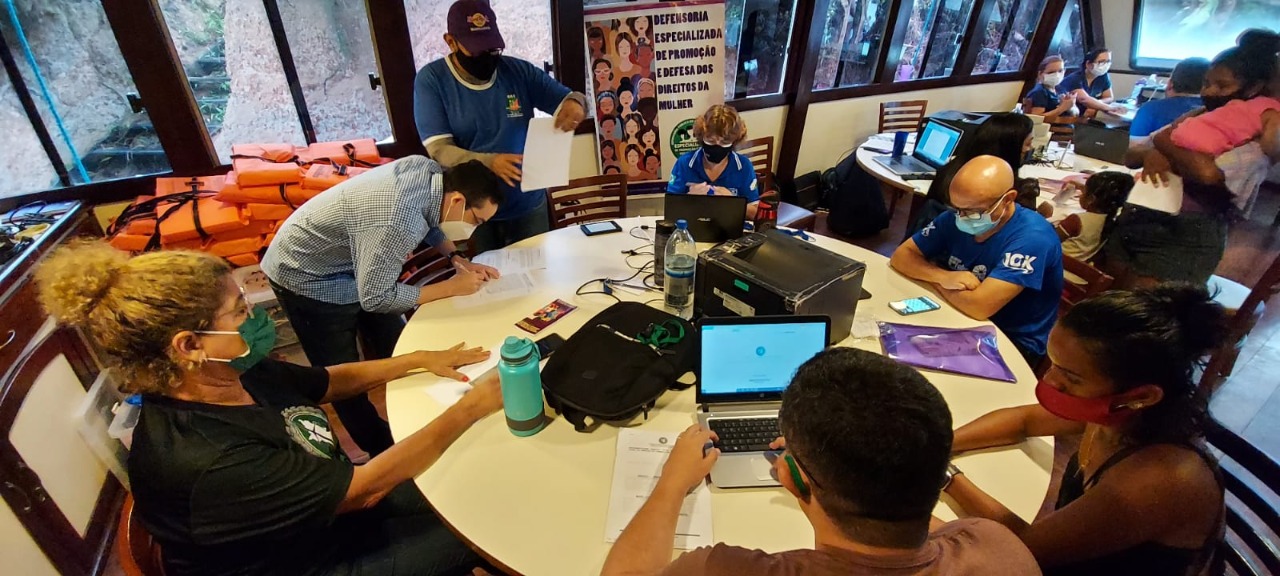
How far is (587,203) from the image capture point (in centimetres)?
326

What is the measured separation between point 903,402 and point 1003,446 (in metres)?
0.77

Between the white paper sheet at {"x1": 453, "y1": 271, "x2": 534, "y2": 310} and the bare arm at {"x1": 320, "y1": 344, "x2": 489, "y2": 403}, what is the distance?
32cm

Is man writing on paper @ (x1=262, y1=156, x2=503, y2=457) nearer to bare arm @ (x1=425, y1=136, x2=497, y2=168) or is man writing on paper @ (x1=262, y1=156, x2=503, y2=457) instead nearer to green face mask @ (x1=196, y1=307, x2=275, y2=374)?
bare arm @ (x1=425, y1=136, x2=497, y2=168)

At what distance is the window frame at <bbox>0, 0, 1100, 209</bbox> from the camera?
8.96 ft

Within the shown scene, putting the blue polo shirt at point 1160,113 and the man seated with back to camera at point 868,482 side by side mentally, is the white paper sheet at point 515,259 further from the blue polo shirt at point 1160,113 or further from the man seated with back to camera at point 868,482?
the blue polo shirt at point 1160,113

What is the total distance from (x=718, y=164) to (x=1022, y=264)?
1.40 metres

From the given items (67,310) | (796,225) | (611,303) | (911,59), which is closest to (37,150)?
(67,310)

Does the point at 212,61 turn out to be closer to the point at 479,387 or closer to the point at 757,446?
the point at 479,387

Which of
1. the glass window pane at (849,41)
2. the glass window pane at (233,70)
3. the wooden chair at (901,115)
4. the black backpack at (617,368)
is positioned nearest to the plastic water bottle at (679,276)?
the black backpack at (617,368)

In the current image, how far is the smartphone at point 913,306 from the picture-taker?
191cm

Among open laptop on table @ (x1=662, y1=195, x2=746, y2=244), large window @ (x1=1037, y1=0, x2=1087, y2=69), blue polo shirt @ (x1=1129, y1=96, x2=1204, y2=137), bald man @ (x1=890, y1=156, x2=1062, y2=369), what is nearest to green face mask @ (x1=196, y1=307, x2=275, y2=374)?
open laptop on table @ (x1=662, y1=195, x2=746, y2=244)

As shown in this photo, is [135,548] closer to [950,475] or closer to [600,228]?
[950,475]

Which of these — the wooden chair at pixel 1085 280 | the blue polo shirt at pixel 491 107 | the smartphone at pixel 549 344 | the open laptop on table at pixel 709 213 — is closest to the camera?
the smartphone at pixel 549 344

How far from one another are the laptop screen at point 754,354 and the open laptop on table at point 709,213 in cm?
92
